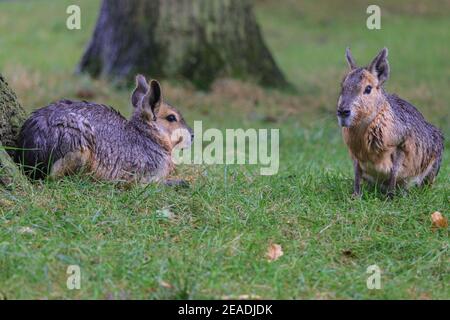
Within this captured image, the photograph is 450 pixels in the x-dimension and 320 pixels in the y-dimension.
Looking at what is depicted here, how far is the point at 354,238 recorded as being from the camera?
4.80 meters

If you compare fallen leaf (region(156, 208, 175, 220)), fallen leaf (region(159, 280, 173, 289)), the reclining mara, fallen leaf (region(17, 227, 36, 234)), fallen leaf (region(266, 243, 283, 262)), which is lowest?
fallen leaf (region(159, 280, 173, 289))

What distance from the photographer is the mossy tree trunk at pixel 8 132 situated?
16.6 feet

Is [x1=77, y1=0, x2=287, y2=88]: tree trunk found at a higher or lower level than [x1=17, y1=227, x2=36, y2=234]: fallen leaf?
higher

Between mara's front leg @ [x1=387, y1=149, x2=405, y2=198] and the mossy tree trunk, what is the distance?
7.67 ft

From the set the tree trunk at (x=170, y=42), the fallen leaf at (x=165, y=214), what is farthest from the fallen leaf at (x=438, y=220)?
the tree trunk at (x=170, y=42)

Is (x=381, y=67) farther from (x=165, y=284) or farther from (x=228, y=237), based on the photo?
(x=165, y=284)

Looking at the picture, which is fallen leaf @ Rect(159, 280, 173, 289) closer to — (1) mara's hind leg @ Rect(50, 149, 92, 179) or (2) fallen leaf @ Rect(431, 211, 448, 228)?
(1) mara's hind leg @ Rect(50, 149, 92, 179)

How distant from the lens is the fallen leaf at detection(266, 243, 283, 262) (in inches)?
177

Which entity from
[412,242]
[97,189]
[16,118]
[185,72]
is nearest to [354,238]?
[412,242]

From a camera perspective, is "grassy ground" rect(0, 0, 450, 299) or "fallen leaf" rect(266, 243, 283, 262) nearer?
"grassy ground" rect(0, 0, 450, 299)

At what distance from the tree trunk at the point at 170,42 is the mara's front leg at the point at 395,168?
18.2 ft

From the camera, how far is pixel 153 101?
600 centimetres

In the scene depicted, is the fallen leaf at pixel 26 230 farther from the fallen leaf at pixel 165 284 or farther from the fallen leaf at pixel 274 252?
the fallen leaf at pixel 274 252

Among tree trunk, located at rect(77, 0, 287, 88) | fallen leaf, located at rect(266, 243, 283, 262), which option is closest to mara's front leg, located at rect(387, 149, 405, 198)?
fallen leaf, located at rect(266, 243, 283, 262)
